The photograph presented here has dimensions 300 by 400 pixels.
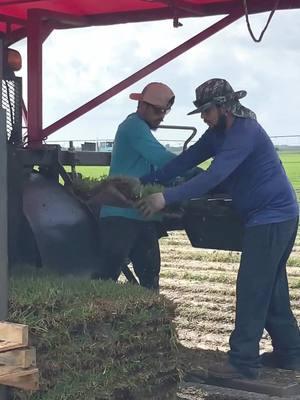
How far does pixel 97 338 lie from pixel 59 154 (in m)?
1.56

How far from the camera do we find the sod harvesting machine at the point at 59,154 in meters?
4.29

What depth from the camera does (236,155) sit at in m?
4.45

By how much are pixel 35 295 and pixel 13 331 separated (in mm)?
385

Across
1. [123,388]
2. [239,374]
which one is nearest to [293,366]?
[239,374]

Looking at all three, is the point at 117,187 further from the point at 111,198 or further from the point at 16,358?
the point at 16,358

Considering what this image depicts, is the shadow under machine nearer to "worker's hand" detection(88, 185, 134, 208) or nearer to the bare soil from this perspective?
"worker's hand" detection(88, 185, 134, 208)

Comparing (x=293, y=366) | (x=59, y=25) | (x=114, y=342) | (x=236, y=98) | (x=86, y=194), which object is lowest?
(x=293, y=366)

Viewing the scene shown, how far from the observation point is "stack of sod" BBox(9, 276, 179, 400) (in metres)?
3.30

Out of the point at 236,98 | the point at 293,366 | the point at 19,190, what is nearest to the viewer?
the point at 19,190

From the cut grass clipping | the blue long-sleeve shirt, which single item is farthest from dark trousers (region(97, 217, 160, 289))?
the blue long-sleeve shirt

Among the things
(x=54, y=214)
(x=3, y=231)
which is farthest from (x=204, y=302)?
(x=3, y=231)

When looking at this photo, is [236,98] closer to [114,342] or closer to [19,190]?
[19,190]

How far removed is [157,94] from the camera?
489 cm

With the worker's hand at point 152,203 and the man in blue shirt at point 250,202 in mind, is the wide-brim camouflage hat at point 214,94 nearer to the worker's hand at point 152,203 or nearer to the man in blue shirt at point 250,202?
the man in blue shirt at point 250,202
